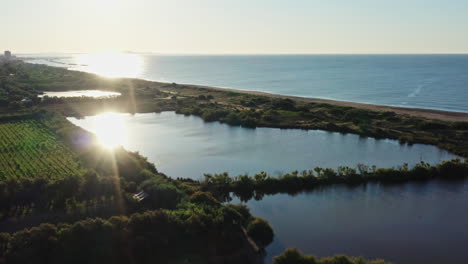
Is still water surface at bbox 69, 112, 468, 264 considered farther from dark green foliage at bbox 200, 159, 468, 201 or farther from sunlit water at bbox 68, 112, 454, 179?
dark green foliage at bbox 200, 159, 468, 201

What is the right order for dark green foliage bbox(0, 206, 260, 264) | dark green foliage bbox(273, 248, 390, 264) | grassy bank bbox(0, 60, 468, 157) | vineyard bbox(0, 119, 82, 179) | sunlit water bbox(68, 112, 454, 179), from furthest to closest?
grassy bank bbox(0, 60, 468, 157)
sunlit water bbox(68, 112, 454, 179)
vineyard bbox(0, 119, 82, 179)
dark green foliage bbox(273, 248, 390, 264)
dark green foliage bbox(0, 206, 260, 264)

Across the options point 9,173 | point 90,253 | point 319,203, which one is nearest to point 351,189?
point 319,203

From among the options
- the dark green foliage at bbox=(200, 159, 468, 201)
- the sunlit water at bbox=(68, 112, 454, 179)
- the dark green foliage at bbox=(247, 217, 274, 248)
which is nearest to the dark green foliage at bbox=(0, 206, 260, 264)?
the dark green foliage at bbox=(247, 217, 274, 248)

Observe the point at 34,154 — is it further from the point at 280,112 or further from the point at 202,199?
the point at 280,112

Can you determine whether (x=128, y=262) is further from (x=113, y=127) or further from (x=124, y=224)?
(x=113, y=127)

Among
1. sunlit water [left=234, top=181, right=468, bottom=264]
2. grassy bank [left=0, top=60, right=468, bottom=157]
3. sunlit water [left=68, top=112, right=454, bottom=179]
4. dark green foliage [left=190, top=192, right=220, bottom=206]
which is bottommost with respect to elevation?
sunlit water [left=234, top=181, right=468, bottom=264]

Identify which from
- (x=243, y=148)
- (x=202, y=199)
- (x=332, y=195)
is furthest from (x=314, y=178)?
(x=243, y=148)
